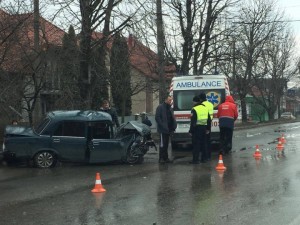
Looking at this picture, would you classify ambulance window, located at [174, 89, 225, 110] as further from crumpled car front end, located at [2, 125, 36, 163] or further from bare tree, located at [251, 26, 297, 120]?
bare tree, located at [251, 26, 297, 120]

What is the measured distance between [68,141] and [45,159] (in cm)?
76

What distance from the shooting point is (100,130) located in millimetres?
12227

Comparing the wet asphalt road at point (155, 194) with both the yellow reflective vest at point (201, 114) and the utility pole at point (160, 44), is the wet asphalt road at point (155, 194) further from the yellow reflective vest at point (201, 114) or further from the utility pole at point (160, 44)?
the utility pole at point (160, 44)

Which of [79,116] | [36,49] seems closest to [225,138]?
[79,116]

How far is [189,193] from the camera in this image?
8.28 metres

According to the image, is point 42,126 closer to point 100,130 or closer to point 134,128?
point 100,130

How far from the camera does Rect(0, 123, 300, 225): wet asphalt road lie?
21.5 feet

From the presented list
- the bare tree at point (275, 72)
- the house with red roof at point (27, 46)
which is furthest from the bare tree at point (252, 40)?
the house with red roof at point (27, 46)

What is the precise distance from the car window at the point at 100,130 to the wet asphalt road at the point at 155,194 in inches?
32.1

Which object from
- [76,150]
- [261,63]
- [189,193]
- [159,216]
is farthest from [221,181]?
[261,63]

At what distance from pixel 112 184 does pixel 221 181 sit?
2235 mm

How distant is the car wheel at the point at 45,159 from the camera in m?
12.0

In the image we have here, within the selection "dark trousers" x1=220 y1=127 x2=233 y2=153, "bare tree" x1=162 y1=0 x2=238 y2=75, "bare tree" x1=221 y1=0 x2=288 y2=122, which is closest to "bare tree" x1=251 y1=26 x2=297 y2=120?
"bare tree" x1=221 y1=0 x2=288 y2=122

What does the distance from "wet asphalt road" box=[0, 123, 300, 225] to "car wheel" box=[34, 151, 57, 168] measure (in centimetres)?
27
